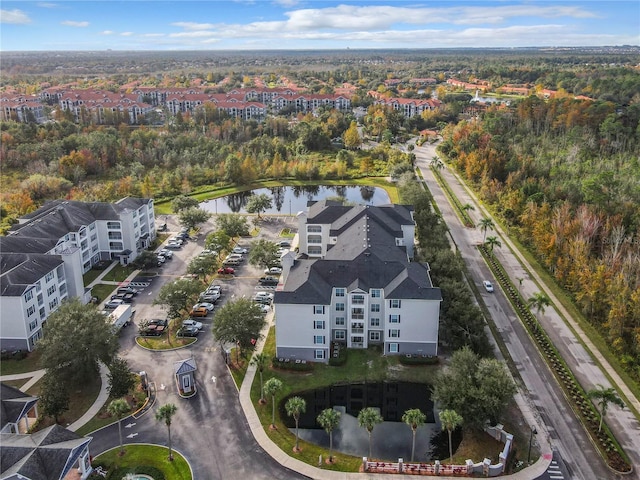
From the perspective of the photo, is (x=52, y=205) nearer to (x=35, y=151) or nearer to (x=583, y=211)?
(x=35, y=151)

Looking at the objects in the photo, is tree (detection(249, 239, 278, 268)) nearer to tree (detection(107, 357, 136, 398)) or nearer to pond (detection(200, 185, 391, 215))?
tree (detection(107, 357, 136, 398))

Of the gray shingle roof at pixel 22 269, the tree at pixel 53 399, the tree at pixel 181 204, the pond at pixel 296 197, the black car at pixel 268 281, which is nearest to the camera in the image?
the tree at pixel 53 399

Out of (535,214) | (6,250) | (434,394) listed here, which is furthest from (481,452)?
(6,250)

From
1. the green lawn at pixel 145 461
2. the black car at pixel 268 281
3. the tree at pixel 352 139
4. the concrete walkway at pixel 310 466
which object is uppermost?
the tree at pixel 352 139

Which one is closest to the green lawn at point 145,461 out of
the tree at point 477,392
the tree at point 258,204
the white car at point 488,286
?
the tree at point 477,392

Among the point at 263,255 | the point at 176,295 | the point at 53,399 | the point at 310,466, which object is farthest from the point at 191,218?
the point at 310,466

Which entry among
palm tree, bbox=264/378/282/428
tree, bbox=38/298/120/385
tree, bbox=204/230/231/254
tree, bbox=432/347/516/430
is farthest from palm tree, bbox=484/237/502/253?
tree, bbox=38/298/120/385

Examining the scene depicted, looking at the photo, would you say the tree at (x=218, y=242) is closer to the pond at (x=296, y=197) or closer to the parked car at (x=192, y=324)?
the parked car at (x=192, y=324)
